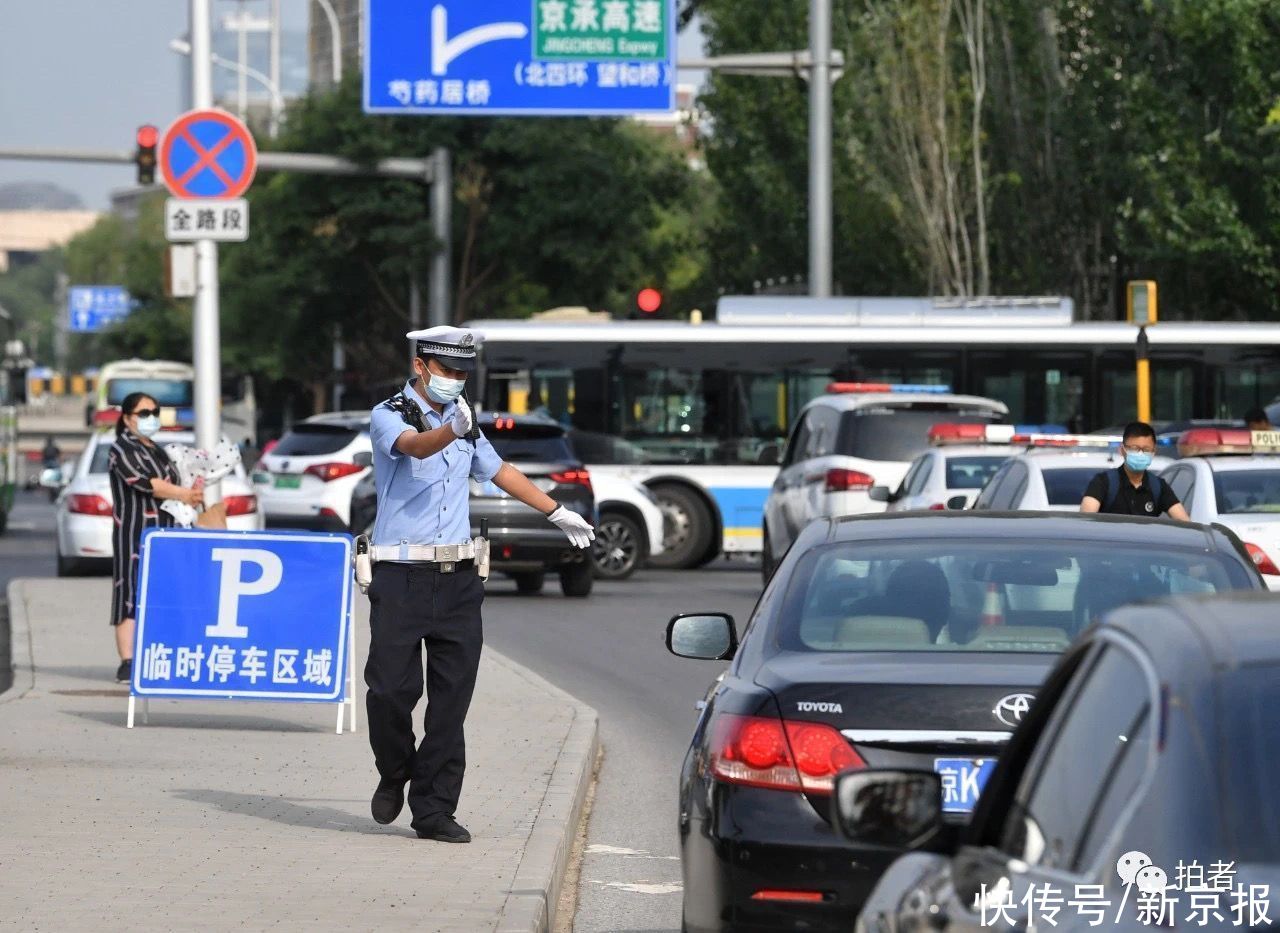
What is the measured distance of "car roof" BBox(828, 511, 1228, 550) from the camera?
269 inches

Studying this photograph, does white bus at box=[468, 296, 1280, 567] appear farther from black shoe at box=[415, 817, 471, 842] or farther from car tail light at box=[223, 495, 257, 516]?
black shoe at box=[415, 817, 471, 842]

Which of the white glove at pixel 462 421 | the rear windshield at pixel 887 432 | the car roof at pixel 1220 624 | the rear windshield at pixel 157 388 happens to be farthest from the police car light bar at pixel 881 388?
the rear windshield at pixel 157 388

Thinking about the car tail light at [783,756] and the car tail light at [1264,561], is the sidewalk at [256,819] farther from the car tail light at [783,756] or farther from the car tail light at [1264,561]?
the car tail light at [1264,561]

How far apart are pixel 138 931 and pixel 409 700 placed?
2136 millimetres

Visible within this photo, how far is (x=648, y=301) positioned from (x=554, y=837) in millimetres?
21844

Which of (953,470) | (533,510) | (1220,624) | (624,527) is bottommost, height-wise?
(624,527)

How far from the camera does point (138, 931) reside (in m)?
6.96

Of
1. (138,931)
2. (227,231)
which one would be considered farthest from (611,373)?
(138,931)

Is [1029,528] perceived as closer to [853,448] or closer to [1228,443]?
[1228,443]

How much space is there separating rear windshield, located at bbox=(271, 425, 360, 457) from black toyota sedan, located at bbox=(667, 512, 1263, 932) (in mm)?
23116

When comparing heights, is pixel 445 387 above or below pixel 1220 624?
above

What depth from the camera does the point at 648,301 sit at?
3044 centimetres

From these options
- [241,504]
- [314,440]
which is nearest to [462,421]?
[241,504]

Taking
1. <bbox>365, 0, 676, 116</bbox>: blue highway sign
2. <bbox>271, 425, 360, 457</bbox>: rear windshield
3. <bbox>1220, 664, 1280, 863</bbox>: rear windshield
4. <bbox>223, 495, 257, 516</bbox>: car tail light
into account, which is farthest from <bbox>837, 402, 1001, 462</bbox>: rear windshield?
<bbox>1220, 664, 1280, 863</bbox>: rear windshield
